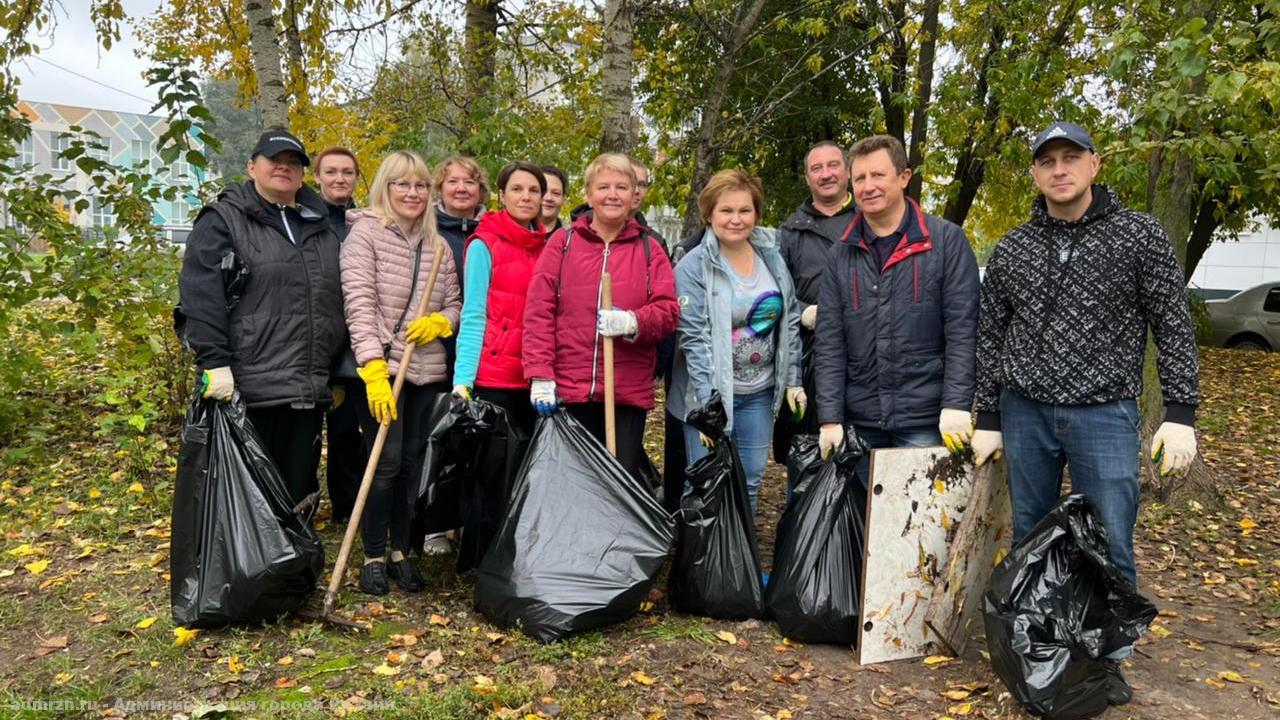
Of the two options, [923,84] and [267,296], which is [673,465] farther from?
[923,84]

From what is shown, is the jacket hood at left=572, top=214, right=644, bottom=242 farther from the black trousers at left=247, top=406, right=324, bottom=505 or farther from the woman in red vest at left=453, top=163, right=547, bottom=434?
the black trousers at left=247, top=406, right=324, bottom=505

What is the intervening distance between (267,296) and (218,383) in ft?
1.19

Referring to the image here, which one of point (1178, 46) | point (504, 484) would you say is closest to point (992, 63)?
point (1178, 46)

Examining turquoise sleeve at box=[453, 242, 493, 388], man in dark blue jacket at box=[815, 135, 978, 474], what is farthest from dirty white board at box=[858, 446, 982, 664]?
turquoise sleeve at box=[453, 242, 493, 388]

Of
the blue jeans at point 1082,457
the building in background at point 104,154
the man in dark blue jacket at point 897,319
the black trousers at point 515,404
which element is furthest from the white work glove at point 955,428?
the building in background at point 104,154

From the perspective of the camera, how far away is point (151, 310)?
475 cm

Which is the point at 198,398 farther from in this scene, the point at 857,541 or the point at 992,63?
the point at 992,63

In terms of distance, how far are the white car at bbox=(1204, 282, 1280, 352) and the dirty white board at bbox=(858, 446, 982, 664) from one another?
1183 cm

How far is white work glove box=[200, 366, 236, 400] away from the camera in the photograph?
3.04 m

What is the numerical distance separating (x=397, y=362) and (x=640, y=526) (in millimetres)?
1156

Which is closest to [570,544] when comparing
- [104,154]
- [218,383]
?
[218,383]

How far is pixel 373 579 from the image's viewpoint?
11.4ft

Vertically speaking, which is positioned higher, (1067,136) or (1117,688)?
(1067,136)

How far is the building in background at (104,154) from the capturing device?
16.8ft
